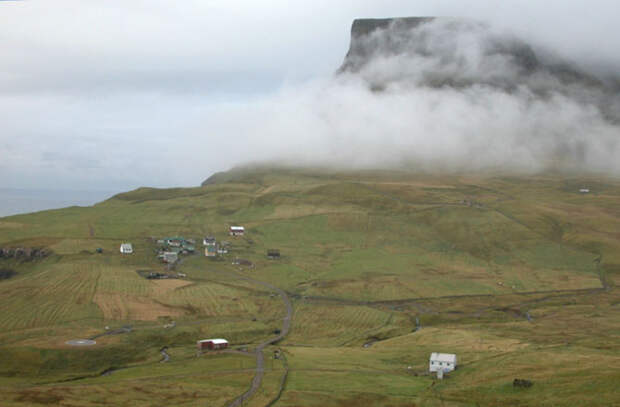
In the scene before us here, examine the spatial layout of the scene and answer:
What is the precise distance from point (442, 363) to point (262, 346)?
116 feet

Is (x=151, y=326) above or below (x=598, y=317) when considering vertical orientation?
above

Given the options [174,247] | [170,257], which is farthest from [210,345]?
[174,247]

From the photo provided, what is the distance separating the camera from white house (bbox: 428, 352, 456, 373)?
94088 millimetres

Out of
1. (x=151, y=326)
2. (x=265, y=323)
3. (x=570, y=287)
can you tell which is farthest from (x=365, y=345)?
(x=570, y=287)

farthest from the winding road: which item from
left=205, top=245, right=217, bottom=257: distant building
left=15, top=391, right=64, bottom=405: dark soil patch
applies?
left=15, top=391, right=64, bottom=405: dark soil patch

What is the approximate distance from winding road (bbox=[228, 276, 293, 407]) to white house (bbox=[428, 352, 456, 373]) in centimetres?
2572

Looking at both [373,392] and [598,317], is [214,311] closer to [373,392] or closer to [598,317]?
[373,392]

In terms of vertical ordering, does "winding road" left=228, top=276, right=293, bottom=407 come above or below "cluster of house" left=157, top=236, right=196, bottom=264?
below

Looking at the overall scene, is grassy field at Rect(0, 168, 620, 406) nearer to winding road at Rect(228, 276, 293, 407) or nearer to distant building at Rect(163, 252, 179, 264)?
winding road at Rect(228, 276, 293, 407)

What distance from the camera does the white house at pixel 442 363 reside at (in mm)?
94088

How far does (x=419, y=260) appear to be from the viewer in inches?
7692

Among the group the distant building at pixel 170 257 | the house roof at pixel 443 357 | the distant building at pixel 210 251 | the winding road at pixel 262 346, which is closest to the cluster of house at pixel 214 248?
the distant building at pixel 210 251

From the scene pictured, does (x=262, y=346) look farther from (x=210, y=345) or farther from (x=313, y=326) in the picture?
(x=313, y=326)

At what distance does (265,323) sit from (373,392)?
172 feet
